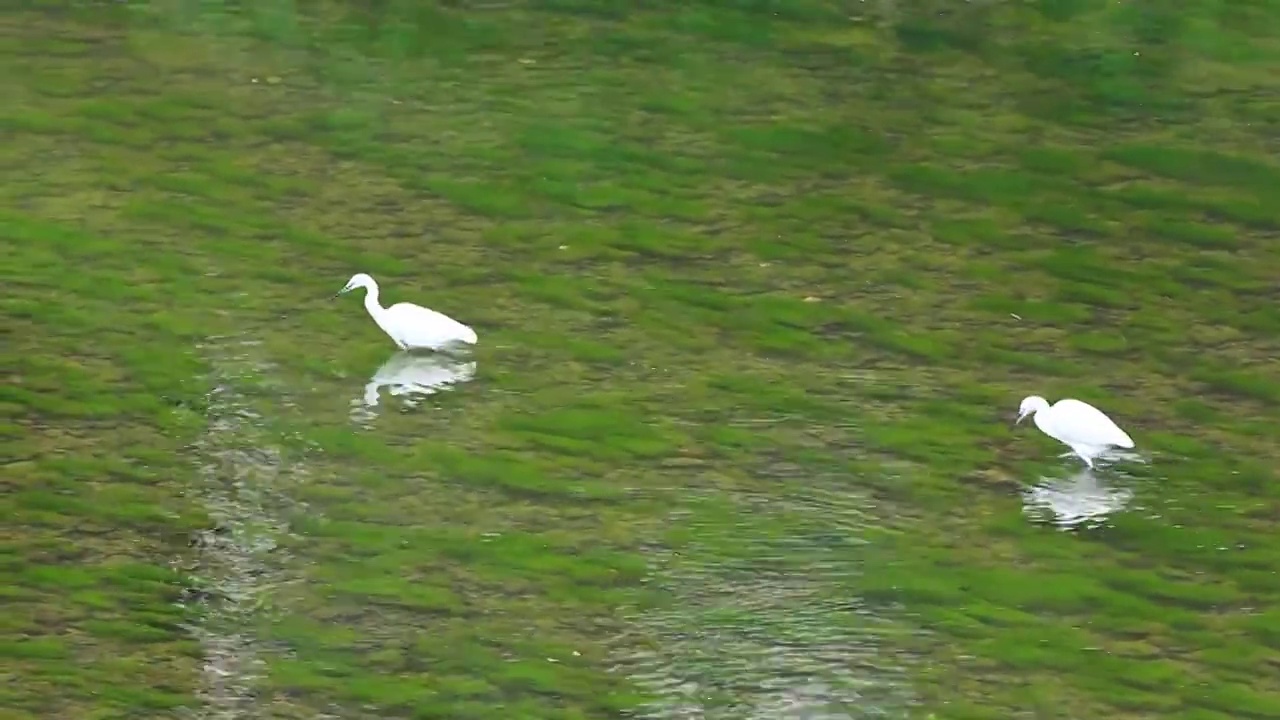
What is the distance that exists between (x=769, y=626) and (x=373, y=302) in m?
3.18

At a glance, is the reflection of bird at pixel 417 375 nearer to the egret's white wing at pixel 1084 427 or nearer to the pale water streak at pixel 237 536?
the pale water streak at pixel 237 536

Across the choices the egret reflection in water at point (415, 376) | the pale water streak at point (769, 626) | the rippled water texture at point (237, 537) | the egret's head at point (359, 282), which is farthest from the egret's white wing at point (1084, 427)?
the egret's head at point (359, 282)

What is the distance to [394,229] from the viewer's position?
10727 millimetres

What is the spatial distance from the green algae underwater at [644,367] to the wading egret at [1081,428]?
0.17m

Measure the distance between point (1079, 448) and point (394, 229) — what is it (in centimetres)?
422

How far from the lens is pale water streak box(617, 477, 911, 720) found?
651cm

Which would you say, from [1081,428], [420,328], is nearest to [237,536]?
[420,328]

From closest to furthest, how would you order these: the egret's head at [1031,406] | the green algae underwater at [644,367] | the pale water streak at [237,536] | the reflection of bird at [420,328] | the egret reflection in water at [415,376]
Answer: the pale water streak at [237,536]
the green algae underwater at [644,367]
the egret's head at [1031,406]
the egret reflection in water at [415,376]
the reflection of bird at [420,328]

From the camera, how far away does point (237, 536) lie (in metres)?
7.55

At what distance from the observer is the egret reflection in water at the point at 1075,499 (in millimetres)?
7719

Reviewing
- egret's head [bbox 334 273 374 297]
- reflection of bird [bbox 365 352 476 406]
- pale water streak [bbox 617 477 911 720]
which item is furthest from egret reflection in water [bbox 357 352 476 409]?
pale water streak [bbox 617 477 911 720]

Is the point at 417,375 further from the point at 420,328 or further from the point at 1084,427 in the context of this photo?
the point at 1084,427

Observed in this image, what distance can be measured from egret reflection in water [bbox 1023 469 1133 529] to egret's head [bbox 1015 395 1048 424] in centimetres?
30

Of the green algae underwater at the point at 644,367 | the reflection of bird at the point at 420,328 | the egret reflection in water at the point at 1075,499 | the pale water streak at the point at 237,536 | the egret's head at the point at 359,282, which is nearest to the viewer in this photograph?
the pale water streak at the point at 237,536
